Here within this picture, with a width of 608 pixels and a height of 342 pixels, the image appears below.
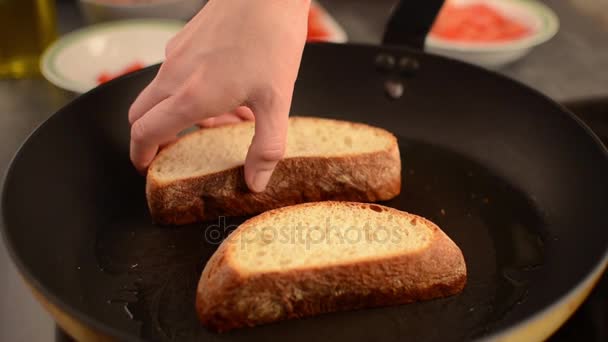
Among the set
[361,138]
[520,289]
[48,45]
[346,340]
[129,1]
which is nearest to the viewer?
[346,340]

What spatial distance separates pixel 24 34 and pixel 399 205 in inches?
45.1

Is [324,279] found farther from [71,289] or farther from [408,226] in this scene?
[71,289]

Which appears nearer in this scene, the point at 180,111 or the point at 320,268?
the point at 320,268

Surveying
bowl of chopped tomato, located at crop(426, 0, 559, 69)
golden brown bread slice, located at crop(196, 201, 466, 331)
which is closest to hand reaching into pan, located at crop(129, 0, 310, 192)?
golden brown bread slice, located at crop(196, 201, 466, 331)

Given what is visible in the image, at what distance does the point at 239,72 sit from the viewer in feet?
3.44

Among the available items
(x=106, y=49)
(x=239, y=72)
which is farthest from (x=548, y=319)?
(x=106, y=49)

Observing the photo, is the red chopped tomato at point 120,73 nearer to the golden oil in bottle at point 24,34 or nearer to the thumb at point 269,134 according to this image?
the golden oil in bottle at point 24,34

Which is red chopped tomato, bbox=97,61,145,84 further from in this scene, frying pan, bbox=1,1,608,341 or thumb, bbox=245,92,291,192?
thumb, bbox=245,92,291,192

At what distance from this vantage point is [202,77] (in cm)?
105

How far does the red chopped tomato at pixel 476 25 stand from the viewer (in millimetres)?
1945

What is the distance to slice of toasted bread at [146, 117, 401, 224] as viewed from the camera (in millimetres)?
1200

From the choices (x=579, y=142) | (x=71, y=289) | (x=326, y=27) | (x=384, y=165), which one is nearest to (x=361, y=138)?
(x=384, y=165)

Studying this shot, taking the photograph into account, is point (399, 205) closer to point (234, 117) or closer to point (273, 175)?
point (273, 175)

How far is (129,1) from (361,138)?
3.47 feet
